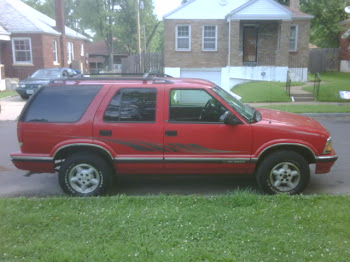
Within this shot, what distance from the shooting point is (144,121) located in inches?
210

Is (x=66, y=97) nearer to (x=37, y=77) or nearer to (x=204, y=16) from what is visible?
(x=37, y=77)

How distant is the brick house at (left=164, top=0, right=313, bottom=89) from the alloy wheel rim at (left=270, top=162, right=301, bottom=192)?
1917cm

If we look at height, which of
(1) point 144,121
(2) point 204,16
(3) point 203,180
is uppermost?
(2) point 204,16

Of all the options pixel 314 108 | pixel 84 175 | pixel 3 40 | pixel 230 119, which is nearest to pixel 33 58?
pixel 3 40

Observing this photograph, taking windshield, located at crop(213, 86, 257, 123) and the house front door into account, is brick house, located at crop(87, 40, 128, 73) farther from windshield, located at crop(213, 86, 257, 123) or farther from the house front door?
windshield, located at crop(213, 86, 257, 123)

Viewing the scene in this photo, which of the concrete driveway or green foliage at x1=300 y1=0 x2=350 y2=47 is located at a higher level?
green foliage at x1=300 y1=0 x2=350 y2=47

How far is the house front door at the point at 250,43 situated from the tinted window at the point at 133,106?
20.8 metres

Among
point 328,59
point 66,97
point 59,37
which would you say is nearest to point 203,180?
point 66,97

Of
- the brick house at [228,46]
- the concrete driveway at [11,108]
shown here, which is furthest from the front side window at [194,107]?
the brick house at [228,46]

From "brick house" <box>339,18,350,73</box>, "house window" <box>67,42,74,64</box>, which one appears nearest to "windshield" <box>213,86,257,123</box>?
"brick house" <box>339,18,350,73</box>

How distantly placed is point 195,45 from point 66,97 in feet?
65.7

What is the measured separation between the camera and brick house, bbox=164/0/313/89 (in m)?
23.9

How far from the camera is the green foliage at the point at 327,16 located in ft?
102

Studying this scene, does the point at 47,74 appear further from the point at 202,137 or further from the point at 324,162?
the point at 324,162
